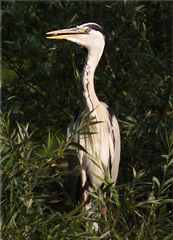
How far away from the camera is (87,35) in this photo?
4.00 metres

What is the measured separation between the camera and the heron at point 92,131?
3.98 metres

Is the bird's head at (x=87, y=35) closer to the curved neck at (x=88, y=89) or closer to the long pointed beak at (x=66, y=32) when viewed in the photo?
the long pointed beak at (x=66, y=32)

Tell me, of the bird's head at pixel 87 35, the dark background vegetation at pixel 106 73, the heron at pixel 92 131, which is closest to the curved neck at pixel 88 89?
the heron at pixel 92 131

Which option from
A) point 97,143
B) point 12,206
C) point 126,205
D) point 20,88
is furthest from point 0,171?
point 20,88

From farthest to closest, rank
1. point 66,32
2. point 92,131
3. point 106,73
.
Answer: point 106,73 < point 92,131 < point 66,32


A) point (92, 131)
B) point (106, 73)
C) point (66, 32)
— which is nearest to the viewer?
point (66, 32)

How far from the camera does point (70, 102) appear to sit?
495cm

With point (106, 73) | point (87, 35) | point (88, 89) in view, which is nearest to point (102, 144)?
point (88, 89)

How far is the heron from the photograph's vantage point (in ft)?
13.1

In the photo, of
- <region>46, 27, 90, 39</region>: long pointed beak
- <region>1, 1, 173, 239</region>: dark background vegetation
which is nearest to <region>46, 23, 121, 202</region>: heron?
<region>46, 27, 90, 39</region>: long pointed beak

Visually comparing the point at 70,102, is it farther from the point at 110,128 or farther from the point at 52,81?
the point at 110,128

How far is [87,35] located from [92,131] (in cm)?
47

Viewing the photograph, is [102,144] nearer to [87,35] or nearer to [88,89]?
[88,89]

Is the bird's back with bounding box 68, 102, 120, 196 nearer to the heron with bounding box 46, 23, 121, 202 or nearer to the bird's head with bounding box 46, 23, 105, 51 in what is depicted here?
the heron with bounding box 46, 23, 121, 202
